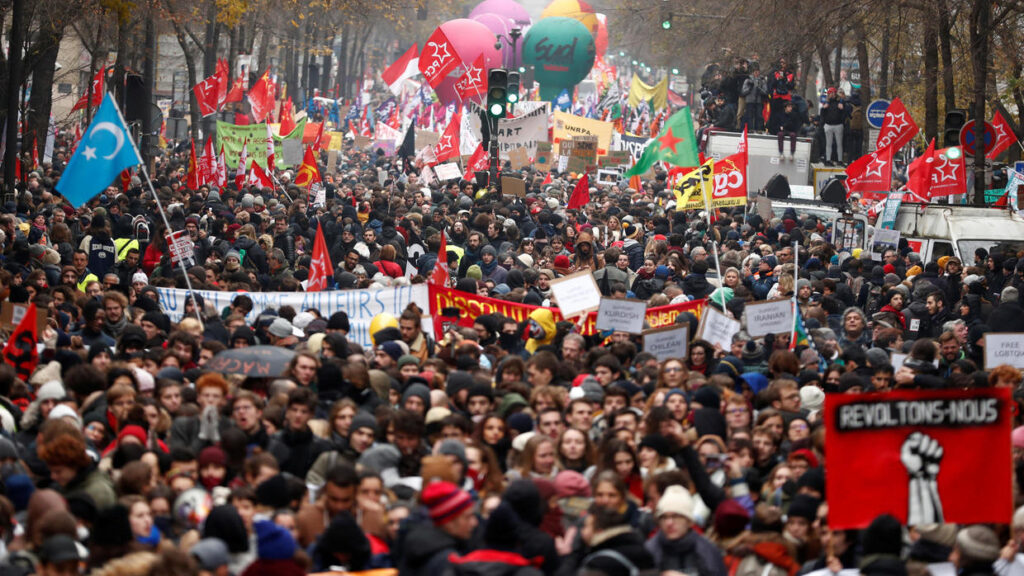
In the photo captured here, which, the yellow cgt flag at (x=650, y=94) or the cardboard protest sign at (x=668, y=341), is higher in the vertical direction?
the yellow cgt flag at (x=650, y=94)

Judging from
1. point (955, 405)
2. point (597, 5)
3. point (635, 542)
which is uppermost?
point (597, 5)

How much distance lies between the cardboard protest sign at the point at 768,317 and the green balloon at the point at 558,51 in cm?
4213

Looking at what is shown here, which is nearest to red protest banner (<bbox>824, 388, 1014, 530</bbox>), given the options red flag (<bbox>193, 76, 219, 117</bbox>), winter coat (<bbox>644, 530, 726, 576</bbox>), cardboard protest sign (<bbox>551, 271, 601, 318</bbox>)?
winter coat (<bbox>644, 530, 726, 576</bbox>)

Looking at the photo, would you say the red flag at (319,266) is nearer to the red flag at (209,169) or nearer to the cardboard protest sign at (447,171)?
the red flag at (209,169)

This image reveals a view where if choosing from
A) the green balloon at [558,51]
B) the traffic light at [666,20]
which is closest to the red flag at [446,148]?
the traffic light at [666,20]

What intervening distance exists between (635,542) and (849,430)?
1.16 metres

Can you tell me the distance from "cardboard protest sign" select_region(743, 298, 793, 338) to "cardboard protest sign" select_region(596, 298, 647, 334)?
93 cm

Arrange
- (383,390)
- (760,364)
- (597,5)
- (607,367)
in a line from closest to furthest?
(383,390), (607,367), (760,364), (597,5)

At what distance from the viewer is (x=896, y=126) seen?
78.2ft

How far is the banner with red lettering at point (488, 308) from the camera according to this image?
13.0 metres

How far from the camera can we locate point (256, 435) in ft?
26.3

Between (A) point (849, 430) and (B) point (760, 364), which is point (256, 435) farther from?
(B) point (760, 364)

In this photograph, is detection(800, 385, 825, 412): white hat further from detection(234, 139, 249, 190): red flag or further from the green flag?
detection(234, 139, 249, 190): red flag

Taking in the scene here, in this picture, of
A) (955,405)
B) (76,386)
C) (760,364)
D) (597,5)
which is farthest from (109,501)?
(597,5)
